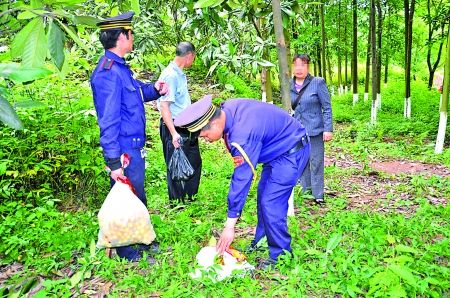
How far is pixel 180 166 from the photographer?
4730 mm

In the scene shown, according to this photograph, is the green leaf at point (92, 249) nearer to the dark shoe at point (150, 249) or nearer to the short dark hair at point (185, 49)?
Answer: the dark shoe at point (150, 249)

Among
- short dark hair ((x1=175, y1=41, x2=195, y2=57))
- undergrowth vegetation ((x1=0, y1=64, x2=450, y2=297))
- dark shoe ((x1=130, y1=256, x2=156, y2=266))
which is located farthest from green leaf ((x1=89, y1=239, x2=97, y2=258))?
short dark hair ((x1=175, y1=41, x2=195, y2=57))

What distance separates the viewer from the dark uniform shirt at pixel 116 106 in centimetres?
353

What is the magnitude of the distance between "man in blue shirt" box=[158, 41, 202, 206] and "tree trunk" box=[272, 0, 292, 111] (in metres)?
1.13

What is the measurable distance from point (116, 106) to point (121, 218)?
95 cm

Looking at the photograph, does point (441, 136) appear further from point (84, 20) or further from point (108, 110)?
point (84, 20)

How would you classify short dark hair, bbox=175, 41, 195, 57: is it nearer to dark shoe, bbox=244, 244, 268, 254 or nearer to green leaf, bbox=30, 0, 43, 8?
dark shoe, bbox=244, 244, 268, 254

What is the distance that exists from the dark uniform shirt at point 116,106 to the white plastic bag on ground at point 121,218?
0.34 metres

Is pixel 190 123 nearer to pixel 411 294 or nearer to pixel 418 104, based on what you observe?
pixel 411 294

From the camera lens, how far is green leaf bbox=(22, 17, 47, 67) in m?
1.29

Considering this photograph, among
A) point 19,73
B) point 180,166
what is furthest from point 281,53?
point 19,73

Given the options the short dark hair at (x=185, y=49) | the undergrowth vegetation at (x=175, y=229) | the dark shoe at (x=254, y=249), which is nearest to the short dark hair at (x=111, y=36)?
the undergrowth vegetation at (x=175, y=229)

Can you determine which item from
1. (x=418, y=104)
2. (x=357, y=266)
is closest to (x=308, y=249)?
(x=357, y=266)

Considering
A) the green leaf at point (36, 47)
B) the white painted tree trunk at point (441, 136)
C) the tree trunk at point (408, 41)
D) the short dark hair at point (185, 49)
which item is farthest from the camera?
the tree trunk at point (408, 41)
